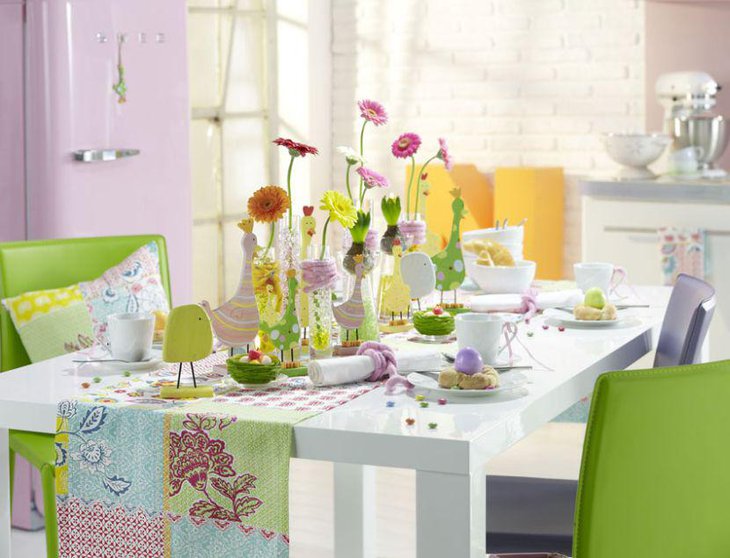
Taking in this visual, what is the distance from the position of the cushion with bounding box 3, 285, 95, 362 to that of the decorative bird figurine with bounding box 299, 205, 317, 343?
2.36 ft

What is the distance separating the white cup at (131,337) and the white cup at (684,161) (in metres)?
2.92

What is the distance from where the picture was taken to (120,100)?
3939mm

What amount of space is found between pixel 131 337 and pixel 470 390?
0.69 meters

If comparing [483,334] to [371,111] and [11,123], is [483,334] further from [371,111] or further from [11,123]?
[11,123]

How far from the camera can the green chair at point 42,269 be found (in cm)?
286

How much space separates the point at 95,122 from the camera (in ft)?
12.6

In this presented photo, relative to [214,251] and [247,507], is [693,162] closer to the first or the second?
[214,251]

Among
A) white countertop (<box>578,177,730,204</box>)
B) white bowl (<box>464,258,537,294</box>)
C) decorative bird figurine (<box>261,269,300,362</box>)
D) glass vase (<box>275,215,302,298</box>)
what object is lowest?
decorative bird figurine (<box>261,269,300,362</box>)

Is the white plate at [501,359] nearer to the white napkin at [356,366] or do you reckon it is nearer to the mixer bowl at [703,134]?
the white napkin at [356,366]

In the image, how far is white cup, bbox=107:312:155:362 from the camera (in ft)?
7.61

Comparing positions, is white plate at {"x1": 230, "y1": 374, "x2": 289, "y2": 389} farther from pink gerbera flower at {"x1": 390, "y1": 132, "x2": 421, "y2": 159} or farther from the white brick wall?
the white brick wall

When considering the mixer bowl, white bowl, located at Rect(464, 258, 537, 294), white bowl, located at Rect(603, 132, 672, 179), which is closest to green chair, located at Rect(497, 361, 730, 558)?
white bowl, located at Rect(464, 258, 537, 294)

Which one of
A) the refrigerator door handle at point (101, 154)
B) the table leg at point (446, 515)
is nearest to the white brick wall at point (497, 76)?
the refrigerator door handle at point (101, 154)

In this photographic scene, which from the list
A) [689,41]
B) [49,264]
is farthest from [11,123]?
[689,41]
